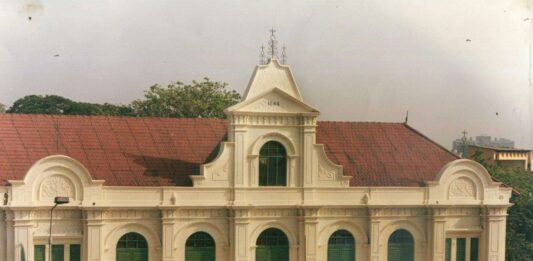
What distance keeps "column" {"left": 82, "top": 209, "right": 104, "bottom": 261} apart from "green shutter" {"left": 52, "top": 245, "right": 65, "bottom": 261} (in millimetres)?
718

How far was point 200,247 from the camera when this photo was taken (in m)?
24.1

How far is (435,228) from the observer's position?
25.4 metres

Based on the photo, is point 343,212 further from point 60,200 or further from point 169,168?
point 60,200

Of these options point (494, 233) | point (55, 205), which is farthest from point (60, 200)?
point (494, 233)

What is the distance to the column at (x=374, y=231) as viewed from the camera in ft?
82.1

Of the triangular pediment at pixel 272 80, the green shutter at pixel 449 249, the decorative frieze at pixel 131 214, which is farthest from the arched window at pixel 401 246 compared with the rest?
the decorative frieze at pixel 131 214

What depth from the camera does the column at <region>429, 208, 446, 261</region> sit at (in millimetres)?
25406

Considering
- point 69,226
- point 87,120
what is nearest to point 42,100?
point 87,120

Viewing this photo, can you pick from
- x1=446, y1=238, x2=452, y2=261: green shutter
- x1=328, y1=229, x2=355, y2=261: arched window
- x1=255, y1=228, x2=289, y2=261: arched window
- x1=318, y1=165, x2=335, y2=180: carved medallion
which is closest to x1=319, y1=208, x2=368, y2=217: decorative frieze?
x1=328, y1=229, x2=355, y2=261: arched window

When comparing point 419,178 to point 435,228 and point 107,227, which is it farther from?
point 107,227

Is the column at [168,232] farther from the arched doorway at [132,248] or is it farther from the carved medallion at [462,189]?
the carved medallion at [462,189]

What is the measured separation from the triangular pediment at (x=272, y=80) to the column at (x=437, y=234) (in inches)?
268

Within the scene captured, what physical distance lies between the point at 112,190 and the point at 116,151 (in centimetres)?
233

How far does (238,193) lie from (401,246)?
21.8 ft
